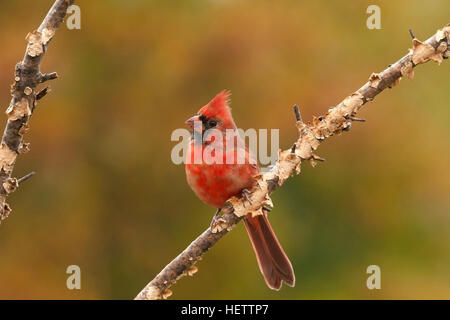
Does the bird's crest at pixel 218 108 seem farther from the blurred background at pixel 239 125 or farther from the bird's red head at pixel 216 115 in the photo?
the blurred background at pixel 239 125

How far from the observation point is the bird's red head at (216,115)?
338cm

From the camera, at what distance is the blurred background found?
6.05 metres

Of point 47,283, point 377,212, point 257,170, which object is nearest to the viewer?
point 257,170

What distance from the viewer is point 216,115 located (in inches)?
134

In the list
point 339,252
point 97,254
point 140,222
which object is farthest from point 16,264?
point 339,252

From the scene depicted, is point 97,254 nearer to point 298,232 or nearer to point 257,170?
A: point 298,232

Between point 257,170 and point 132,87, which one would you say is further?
point 132,87

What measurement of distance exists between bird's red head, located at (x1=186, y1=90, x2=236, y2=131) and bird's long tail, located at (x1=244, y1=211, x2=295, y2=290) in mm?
505

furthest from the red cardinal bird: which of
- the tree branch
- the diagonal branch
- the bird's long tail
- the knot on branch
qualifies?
the knot on branch

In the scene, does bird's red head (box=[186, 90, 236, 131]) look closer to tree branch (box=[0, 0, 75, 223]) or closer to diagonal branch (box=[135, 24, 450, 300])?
diagonal branch (box=[135, 24, 450, 300])

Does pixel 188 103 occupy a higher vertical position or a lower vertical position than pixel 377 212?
higher

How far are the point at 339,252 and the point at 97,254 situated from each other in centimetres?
225

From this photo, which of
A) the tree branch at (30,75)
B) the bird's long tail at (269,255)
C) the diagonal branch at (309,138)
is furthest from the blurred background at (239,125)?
the tree branch at (30,75)

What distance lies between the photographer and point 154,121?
21.2 feet
